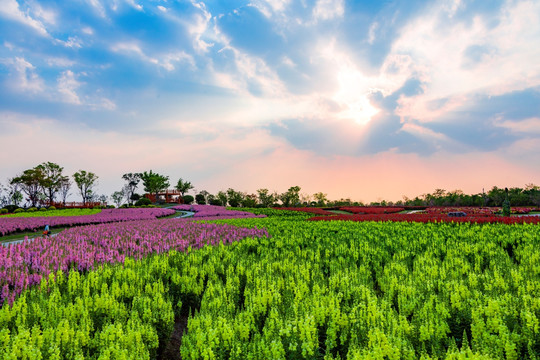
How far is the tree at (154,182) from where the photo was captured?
74.4 meters

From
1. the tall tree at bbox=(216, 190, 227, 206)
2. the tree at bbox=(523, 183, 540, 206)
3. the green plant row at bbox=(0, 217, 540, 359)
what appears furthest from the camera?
the tall tree at bbox=(216, 190, 227, 206)

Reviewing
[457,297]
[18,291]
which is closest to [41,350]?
[18,291]

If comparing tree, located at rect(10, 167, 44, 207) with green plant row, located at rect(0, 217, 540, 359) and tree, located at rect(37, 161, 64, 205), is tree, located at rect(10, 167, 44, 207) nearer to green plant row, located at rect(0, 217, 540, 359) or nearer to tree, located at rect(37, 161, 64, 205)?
tree, located at rect(37, 161, 64, 205)

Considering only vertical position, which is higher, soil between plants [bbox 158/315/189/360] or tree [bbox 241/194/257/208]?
tree [bbox 241/194/257/208]

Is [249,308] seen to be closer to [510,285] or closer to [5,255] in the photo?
[510,285]

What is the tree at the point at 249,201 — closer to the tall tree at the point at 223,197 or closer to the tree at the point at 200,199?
the tall tree at the point at 223,197

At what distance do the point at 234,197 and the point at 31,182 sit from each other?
131 feet

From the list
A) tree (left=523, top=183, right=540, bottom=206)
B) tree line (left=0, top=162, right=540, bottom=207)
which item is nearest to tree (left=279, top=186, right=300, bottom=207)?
tree line (left=0, top=162, right=540, bottom=207)

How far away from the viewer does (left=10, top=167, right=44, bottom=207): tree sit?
59.3 metres

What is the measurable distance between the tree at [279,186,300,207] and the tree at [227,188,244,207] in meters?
7.88

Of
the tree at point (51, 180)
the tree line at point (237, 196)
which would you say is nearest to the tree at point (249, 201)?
the tree line at point (237, 196)

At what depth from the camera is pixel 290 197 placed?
58344 mm

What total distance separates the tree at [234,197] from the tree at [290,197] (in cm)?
788

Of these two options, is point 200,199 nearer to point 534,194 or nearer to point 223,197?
point 223,197
